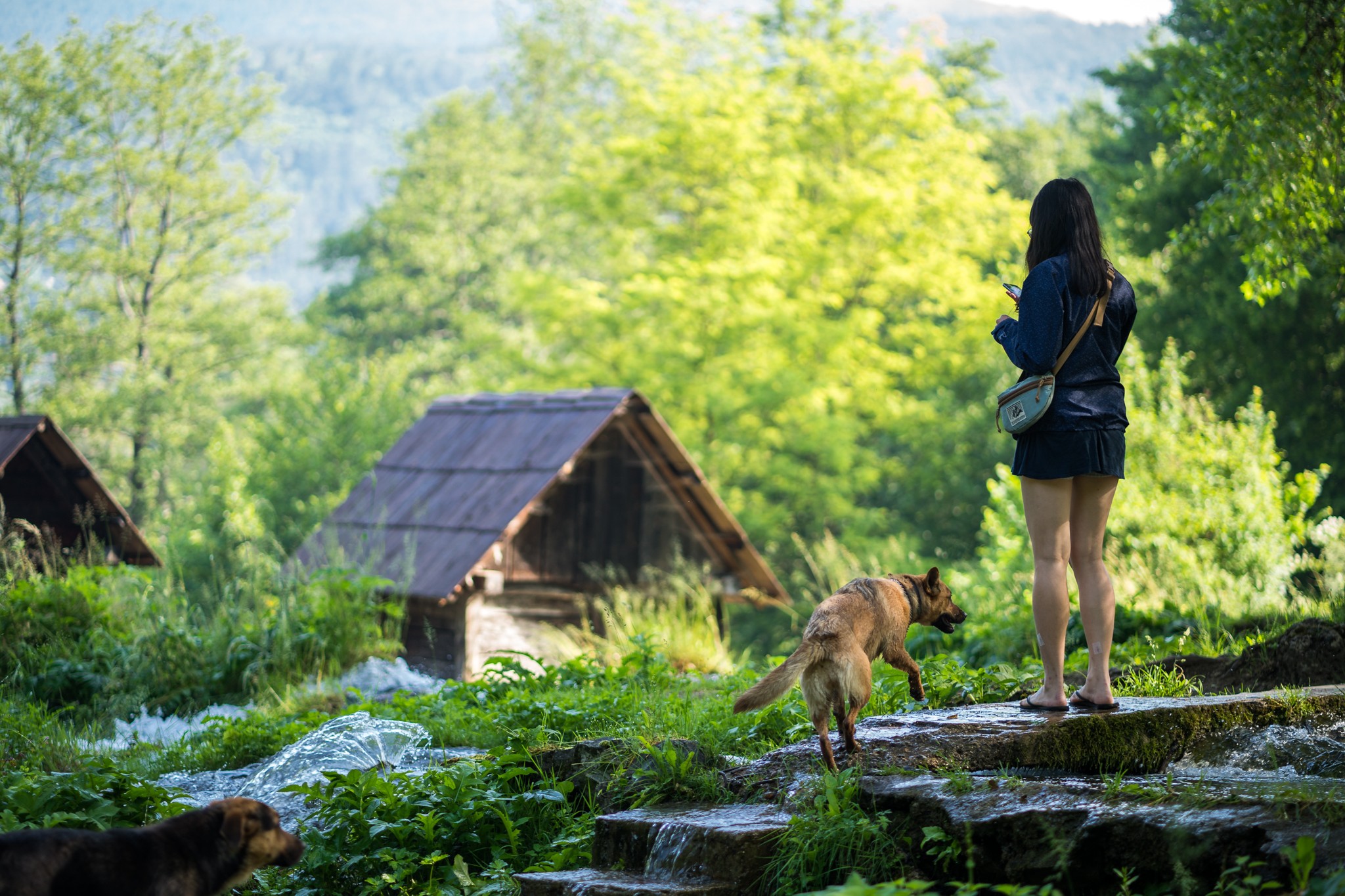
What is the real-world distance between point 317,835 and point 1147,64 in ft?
81.4

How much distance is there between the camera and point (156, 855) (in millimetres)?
3693

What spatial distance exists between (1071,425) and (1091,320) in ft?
1.39

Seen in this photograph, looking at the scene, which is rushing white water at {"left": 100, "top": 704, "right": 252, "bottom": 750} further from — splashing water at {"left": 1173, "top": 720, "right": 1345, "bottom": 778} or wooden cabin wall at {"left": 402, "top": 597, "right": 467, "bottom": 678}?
splashing water at {"left": 1173, "top": 720, "right": 1345, "bottom": 778}

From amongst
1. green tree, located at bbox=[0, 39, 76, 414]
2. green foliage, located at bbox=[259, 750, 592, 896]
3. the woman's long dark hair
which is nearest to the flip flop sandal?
the woman's long dark hair

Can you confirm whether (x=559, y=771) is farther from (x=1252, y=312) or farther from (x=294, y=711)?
(x=1252, y=312)

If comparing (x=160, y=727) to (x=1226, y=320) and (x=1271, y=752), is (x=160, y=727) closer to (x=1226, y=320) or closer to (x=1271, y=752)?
(x=1271, y=752)

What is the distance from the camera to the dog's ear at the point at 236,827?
387 centimetres

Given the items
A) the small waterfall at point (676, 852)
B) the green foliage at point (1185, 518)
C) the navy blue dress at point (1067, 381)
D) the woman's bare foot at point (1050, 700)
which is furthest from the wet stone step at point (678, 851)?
the green foliage at point (1185, 518)

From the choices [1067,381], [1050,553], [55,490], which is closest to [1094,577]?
[1050,553]

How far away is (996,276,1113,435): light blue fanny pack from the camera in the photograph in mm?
4387

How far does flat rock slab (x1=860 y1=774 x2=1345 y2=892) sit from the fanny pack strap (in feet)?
5.02

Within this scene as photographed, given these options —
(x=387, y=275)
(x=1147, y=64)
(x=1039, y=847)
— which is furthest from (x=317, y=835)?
(x=387, y=275)

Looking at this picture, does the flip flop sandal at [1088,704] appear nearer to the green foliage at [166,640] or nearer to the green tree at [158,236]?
the green foliage at [166,640]

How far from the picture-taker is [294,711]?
812cm
